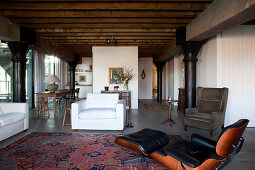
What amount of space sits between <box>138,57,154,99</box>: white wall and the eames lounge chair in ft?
30.2

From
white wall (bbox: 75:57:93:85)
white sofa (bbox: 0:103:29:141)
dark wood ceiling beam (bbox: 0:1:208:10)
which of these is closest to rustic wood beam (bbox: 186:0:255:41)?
dark wood ceiling beam (bbox: 0:1:208:10)

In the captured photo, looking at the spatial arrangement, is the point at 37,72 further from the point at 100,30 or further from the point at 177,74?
the point at 177,74

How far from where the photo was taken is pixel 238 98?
173 inches

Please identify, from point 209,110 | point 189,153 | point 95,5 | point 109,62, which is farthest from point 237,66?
point 109,62

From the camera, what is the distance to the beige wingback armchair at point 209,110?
3717 mm

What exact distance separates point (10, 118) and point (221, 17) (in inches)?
180

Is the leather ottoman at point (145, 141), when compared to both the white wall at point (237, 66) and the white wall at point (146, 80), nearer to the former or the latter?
the white wall at point (237, 66)

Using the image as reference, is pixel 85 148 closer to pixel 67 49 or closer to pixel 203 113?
pixel 203 113

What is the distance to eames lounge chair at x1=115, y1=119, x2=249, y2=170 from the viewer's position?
1665 millimetres

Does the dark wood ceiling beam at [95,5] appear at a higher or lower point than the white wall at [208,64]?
higher

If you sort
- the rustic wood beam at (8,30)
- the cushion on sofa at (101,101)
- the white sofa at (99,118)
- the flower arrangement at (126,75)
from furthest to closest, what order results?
the flower arrangement at (126,75)
the cushion on sofa at (101,101)
the rustic wood beam at (8,30)
the white sofa at (99,118)

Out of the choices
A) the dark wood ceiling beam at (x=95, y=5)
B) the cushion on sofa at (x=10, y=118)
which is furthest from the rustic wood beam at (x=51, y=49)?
the cushion on sofa at (x=10, y=118)

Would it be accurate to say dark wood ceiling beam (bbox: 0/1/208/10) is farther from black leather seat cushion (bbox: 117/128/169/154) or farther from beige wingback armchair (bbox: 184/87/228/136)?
black leather seat cushion (bbox: 117/128/169/154)

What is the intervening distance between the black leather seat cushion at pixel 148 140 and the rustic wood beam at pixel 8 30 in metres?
4.14
